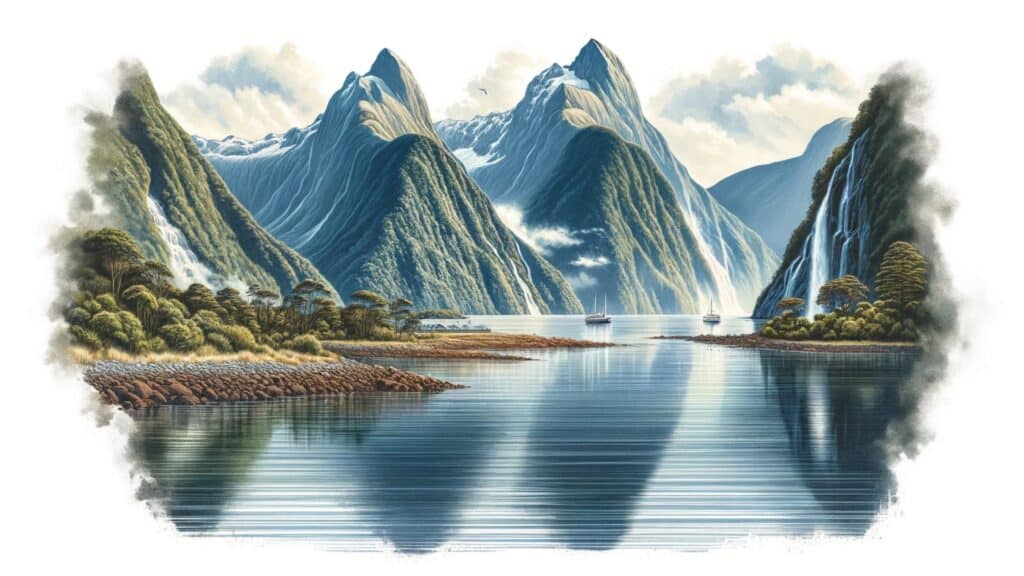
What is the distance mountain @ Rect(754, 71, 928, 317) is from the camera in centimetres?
12356

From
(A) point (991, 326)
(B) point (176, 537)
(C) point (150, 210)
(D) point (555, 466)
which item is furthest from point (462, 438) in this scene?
(C) point (150, 210)

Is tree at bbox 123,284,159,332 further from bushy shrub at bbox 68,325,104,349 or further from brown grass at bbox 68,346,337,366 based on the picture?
bushy shrub at bbox 68,325,104,349

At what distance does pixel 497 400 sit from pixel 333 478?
75.2 ft

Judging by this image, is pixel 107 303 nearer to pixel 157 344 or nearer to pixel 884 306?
pixel 157 344

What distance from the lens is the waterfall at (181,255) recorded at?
16838 centimetres

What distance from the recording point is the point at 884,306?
10381cm

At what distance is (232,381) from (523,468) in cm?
2574

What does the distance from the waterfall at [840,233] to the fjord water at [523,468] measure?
264ft

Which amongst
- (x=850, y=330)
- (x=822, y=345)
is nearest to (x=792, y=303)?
(x=850, y=330)

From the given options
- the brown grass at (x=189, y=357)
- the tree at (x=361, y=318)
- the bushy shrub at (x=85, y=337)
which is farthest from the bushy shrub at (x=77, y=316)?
the tree at (x=361, y=318)

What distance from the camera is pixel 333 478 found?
92.2ft

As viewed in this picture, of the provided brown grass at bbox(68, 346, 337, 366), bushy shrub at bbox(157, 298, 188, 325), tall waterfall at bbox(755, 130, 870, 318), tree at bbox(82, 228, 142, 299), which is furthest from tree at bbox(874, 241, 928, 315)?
tree at bbox(82, 228, 142, 299)

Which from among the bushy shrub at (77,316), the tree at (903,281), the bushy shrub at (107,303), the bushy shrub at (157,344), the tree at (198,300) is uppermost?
the tree at (903,281)

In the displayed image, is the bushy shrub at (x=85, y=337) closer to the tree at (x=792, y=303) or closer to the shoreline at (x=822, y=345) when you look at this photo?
the shoreline at (x=822, y=345)
